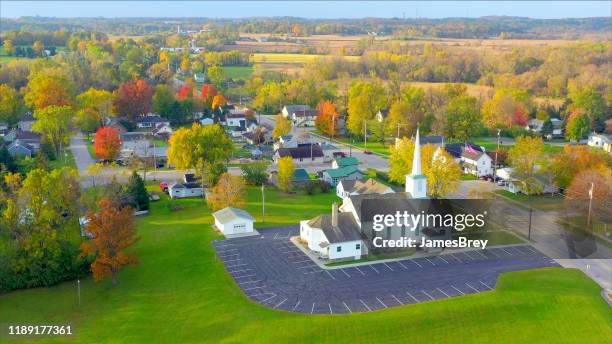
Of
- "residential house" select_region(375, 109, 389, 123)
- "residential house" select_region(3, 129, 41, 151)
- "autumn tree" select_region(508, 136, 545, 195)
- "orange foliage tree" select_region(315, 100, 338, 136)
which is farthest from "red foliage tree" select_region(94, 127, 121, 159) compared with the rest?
"autumn tree" select_region(508, 136, 545, 195)

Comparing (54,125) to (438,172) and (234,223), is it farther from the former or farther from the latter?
(438,172)

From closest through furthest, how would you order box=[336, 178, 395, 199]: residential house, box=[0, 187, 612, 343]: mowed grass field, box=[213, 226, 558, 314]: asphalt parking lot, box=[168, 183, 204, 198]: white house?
box=[0, 187, 612, 343]: mowed grass field, box=[213, 226, 558, 314]: asphalt parking lot, box=[336, 178, 395, 199]: residential house, box=[168, 183, 204, 198]: white house

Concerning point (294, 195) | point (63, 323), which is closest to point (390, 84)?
point (294, 195)

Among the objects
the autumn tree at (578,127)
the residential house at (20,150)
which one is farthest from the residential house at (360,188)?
the autumn tree at (578,127)

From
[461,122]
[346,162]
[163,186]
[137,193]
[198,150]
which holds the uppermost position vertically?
[198,150]

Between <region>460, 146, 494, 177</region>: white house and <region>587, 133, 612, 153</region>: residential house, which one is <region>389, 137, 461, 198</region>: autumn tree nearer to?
<region>460, 146, 494, 177</region>: white house

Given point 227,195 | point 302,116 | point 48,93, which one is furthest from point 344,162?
point 48,93

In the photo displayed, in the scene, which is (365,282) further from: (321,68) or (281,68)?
(281,68)
